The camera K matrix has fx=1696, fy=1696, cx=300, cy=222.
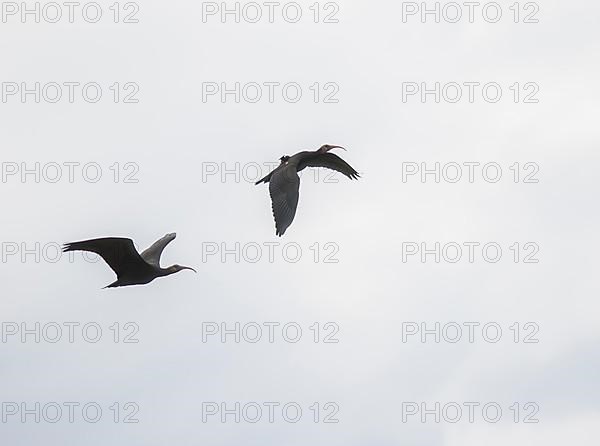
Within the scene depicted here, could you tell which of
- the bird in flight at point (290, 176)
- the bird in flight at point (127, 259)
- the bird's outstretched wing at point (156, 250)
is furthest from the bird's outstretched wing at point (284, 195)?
the bird's outstretched wing at point (156, 250)

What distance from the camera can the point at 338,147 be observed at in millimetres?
61781

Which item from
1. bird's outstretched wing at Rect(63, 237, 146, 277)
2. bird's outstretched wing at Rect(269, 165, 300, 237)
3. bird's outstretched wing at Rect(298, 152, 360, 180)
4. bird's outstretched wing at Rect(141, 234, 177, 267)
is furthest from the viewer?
bird's outstretched wing at Rect(298, 152, 360, 180)

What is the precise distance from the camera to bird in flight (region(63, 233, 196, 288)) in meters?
52.2

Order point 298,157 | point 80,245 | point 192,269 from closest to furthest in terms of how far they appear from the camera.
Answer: point 80,245 → point 192,269 → point 298,157

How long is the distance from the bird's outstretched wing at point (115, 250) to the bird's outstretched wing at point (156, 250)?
269cm

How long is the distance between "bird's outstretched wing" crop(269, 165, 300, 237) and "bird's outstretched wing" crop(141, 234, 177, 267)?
4.64m

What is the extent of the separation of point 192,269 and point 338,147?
8756 millimetres

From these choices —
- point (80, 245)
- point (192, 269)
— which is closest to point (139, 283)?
point (192, 269)

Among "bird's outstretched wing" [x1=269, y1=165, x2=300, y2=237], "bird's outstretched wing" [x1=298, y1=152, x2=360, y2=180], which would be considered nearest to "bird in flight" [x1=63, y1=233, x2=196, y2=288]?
"bird's outstretched wing" [x1=269, y1=165, x2=300, y2=237]

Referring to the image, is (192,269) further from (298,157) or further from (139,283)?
(298,157)

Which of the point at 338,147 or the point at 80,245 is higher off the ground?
the point at 338,147

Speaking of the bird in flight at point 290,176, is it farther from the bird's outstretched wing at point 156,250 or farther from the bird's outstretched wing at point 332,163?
the bird's outstretched wing at point 156,250

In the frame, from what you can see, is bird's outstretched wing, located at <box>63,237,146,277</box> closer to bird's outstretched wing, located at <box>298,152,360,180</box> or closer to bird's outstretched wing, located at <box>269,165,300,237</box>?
bird's outstretched wing, located at <box>269,165,300,237</box>

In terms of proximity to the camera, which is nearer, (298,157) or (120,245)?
(120,245)
